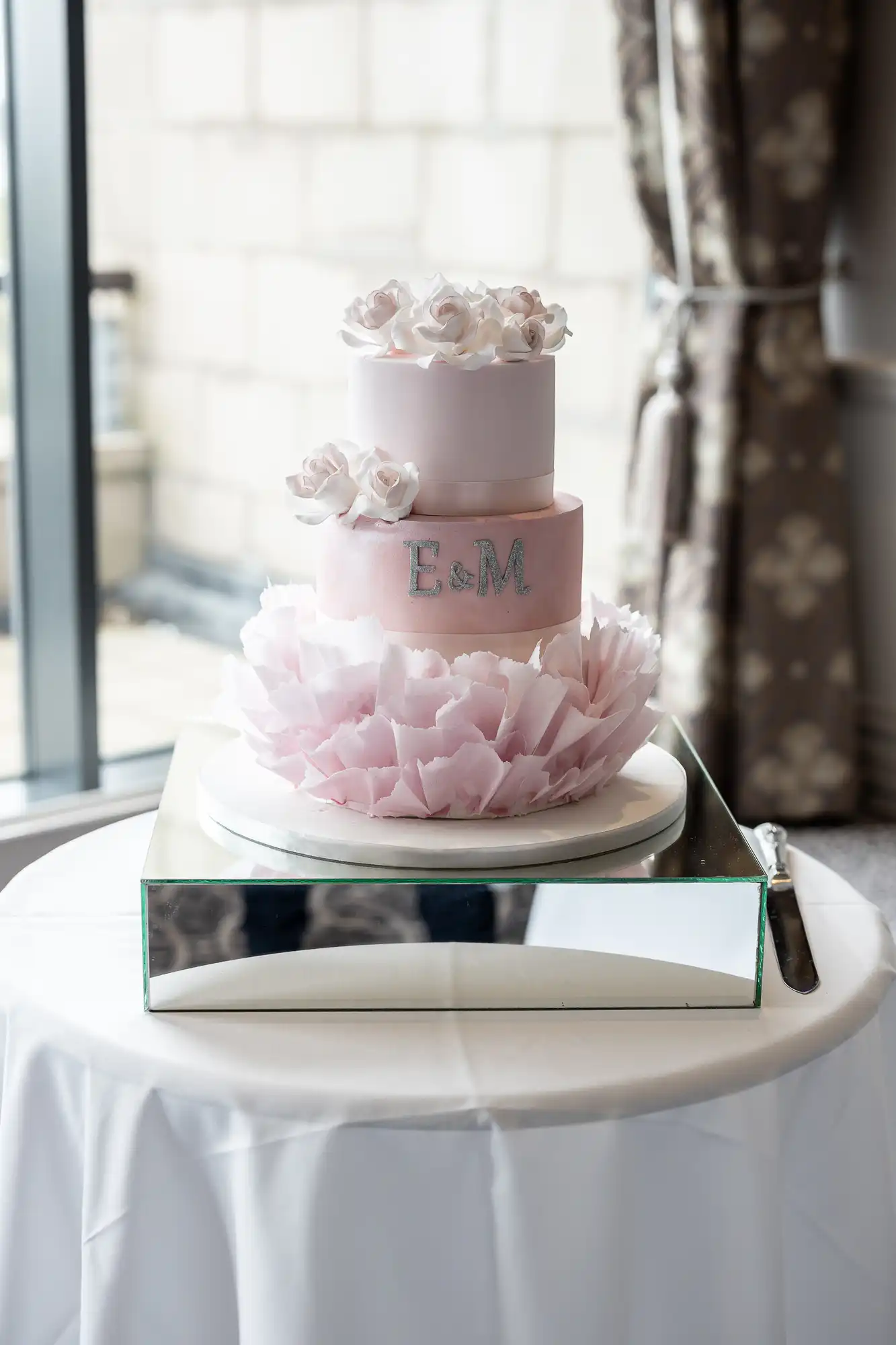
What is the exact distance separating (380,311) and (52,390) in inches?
48.0

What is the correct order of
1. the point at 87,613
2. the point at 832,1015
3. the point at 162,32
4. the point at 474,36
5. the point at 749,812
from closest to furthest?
the point at 832,1015 → the point at 87,613 → the point at 749,812 → the point at 474,36 → the point at 162,32

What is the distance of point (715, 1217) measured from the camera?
97 centimetres

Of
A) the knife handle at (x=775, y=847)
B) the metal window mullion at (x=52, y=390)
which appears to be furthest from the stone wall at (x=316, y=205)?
the knife handle at (x=775, y=847)

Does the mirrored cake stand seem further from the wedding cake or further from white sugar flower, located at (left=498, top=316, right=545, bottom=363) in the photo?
white sugar flower, located at (left=498, top=316, right=545, bottom=363)

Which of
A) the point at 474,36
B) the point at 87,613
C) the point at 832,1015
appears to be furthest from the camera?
the point at 474,36

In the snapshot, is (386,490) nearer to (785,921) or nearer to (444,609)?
(444,609)

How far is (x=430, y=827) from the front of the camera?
Result: 3.49ft

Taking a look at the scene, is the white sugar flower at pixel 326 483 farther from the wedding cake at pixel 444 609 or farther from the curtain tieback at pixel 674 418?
the curtain tieback at pixel 674 418

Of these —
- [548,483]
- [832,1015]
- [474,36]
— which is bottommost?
[832,1015]

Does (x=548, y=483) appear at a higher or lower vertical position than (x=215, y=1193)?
higher

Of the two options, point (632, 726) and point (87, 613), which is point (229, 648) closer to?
point (87, 613)

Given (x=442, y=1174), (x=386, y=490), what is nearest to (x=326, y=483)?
(x=386, y=490)

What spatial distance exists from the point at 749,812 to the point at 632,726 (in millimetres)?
1423

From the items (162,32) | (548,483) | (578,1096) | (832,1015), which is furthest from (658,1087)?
(162,32)
